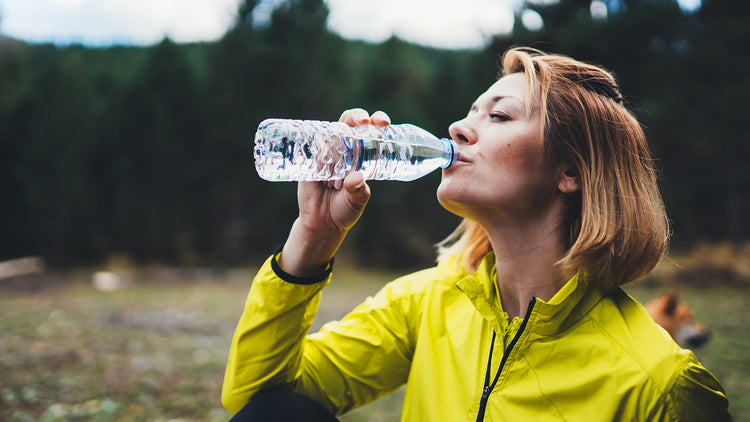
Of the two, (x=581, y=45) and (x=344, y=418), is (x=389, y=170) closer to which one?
(x=344, y=418)

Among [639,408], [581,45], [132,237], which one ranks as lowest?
[132,237]

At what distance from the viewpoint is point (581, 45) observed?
13.0 meters

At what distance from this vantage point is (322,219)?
6.19ft

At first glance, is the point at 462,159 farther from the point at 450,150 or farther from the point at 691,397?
the point at 691,397

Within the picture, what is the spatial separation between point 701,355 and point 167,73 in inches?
605

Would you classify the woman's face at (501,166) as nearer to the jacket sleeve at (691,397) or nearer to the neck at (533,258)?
the neck at (533,258)

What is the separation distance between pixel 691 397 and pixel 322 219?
122 cm

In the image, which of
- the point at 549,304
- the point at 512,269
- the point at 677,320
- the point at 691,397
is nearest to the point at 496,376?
the point at 549,304

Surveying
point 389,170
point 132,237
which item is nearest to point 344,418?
point 389,170

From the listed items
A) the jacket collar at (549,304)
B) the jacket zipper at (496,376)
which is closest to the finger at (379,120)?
the jacket collar at (549,304)

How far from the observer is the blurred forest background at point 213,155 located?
15156 millimetres

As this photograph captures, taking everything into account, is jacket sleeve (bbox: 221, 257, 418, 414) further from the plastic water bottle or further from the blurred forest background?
the blurred forest background

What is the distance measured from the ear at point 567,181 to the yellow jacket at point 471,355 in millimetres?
342

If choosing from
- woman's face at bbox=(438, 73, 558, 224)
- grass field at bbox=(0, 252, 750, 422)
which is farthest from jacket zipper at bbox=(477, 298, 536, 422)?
grass field at bbox=(0, 252, 750, 422)
